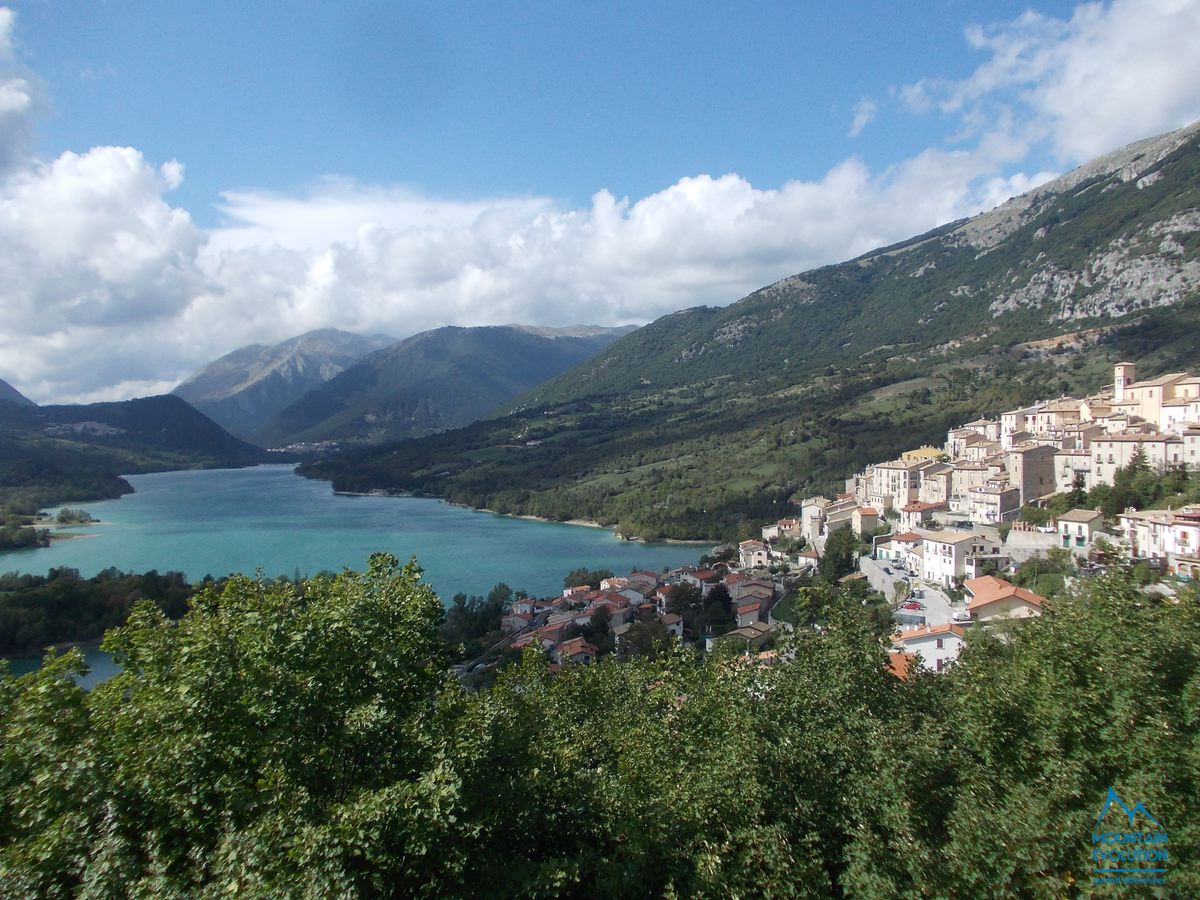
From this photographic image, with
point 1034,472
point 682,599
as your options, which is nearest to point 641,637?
point 682,599

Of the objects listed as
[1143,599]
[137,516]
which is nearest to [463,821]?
[1143,599]

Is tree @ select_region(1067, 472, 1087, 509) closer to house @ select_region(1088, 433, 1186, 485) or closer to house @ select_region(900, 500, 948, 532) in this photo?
house @ select_region(1088, 433, 1186, 485)

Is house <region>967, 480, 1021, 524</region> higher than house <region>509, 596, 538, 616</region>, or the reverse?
house <region>967, 480, 1021, 524</region>

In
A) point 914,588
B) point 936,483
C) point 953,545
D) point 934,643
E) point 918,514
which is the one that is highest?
point 936,483

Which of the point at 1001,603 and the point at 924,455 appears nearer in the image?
the point at 1001,603

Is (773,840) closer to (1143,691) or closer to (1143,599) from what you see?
(1143,691)

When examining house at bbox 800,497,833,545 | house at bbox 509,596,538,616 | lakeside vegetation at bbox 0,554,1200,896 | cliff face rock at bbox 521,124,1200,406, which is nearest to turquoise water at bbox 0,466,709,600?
house at bbox 509,596,538,616

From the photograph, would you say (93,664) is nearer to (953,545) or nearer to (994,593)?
(994,593)
